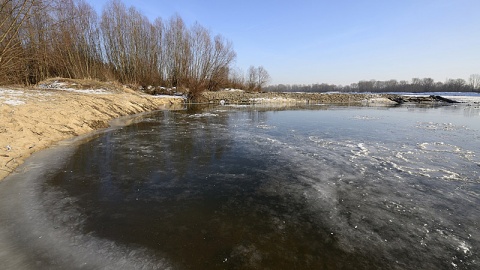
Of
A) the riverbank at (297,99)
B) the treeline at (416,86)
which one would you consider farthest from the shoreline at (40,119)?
the treeline at (416,86)

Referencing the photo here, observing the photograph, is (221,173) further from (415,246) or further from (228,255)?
(415,246)

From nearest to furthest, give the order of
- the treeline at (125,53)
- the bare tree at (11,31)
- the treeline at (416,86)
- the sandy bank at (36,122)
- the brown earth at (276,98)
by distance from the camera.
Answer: the sandy bank at (36,122) → the bare tree at (11,31) → the treeline at (125,53) → the brown earth at (276,98) → the treeline at (416,86)

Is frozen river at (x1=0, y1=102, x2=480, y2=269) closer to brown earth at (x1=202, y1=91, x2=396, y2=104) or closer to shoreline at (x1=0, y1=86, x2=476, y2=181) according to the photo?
shoreline at (x1=0, y1=86, x2=476, y2=181)

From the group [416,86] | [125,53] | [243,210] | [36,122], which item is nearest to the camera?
[243,210]

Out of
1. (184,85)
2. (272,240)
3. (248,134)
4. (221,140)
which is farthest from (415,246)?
(184,85)

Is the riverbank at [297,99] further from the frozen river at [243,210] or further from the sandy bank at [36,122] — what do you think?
the frozen river at [243,210]

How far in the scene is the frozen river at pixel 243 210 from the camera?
257cm

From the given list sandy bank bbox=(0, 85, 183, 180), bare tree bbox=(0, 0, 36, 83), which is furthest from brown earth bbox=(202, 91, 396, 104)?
sandy bank bbox=(0, 85, 183, 180)

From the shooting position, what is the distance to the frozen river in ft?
8.43

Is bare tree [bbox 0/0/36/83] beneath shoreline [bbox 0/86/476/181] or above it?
above

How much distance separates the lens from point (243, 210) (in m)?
3.58

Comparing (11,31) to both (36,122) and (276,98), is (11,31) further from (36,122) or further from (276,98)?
(276,98)

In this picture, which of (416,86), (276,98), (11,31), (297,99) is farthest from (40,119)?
(416,86)

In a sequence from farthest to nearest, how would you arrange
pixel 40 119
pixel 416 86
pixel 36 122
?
1. pixel 416 86
2. pixel 40 119
3. pixel 36 122
